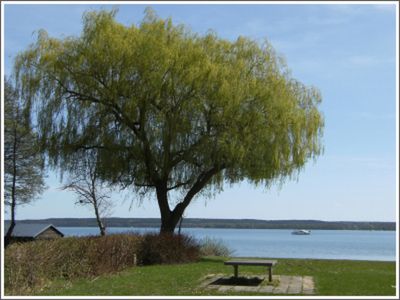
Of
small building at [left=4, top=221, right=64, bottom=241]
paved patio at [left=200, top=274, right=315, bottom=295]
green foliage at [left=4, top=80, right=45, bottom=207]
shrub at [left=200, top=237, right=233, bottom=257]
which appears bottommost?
paved patio at [left=200, top=274, right=315, bottom=295]

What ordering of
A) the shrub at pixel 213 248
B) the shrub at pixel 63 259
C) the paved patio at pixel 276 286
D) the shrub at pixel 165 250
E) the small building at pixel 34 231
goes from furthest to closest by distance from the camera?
1. the small building at pixel 34 231
2. the shrub at pixel 213 248
3. the shrub at pixel 165 250
4. the paved patio at pixel 276 286
5. the shrub at pixel 63 259

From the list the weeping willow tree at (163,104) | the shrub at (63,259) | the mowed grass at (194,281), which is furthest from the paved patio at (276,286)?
the weeping willow tree at (163,104)

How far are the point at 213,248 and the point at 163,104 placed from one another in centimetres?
795

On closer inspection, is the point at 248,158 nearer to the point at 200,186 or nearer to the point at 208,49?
the point at 200,186

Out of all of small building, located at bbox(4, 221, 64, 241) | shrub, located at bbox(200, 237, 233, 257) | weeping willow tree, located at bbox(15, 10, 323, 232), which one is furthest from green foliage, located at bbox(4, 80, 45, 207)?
shrub, located at bbox(200, 237, 233, 257)

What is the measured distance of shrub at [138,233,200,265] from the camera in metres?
18.9

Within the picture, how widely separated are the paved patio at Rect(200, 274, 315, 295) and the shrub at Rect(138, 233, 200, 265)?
4.54 m

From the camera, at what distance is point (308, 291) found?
477 inches

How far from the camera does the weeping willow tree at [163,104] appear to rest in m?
21.2

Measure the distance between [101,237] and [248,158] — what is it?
25.1 feet

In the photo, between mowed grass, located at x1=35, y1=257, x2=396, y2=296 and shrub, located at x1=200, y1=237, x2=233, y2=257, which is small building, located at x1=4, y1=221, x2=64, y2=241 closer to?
shrub, located at x1=200, y1=237, x2=233, y2=257

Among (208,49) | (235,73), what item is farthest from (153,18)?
(235,73)

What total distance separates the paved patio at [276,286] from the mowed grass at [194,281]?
0.22 m

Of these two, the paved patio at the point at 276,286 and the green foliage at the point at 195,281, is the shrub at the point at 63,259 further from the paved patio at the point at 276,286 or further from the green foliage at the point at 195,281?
the paved patio at the point at 276,286
